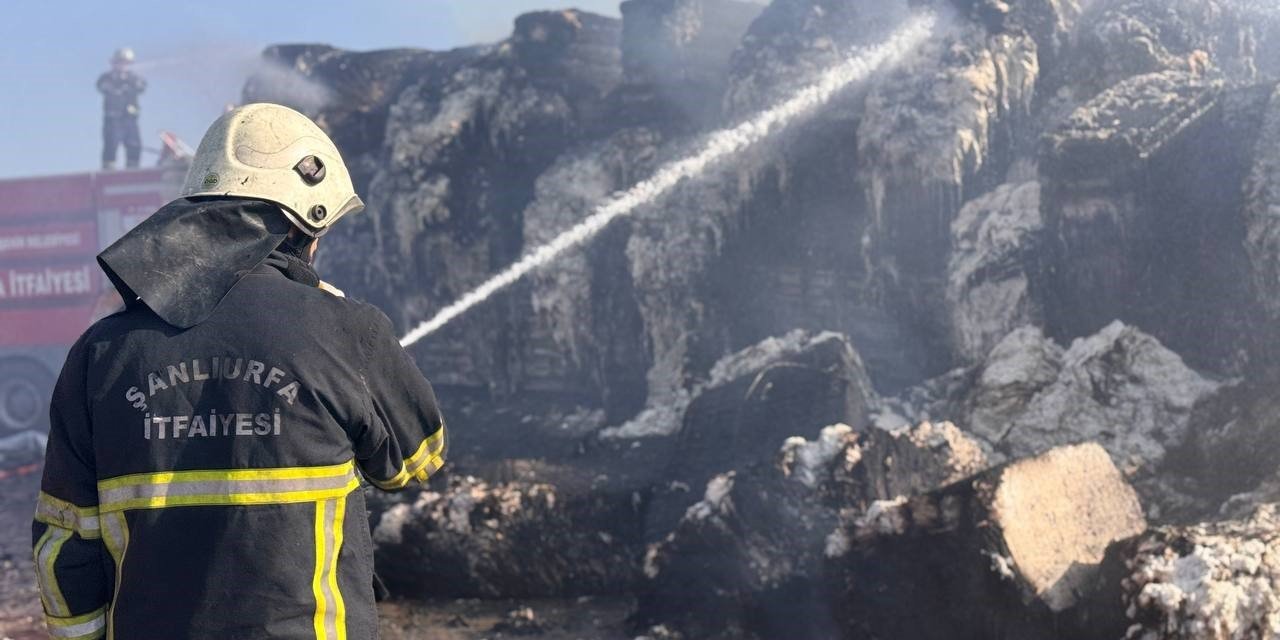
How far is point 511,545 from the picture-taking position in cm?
603

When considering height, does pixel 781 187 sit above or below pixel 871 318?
above

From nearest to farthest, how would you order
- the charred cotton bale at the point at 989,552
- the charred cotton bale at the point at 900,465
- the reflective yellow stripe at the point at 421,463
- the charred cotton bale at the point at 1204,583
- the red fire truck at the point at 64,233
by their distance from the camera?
the reflective yellow stripe at the point at 421,463 < the charred cotton bale at the point at 1204,583 < the charred cotton bale at the point at 989,552 < the charred cotton bale at the point at 900,465 < the red fire truck at the point at 64,233

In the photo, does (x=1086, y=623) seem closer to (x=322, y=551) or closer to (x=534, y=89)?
(x=322, y=551)

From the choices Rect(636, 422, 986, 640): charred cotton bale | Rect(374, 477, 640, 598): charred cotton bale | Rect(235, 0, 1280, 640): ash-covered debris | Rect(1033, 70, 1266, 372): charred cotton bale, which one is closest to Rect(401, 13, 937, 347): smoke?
Rect(235, 0, 1280, 640): ash-covered debris

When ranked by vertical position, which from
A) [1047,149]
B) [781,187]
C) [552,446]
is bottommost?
[552,446]

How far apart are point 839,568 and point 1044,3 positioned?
4661 millimetres

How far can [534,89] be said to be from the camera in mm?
9781

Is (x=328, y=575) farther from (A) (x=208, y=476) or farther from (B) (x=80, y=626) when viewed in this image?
(B) (x=80, y=626)

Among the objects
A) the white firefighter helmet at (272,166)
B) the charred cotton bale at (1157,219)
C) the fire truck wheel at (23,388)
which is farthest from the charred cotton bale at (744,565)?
the fire truck wheel at (23,388)

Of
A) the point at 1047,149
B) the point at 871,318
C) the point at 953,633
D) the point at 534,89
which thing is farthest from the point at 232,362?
the point at 534,89

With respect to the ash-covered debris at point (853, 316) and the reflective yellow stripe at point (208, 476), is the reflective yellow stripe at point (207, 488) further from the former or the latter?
the ash-covered debris at point (853, 316)

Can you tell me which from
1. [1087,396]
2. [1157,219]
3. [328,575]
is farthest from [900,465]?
[328,575]

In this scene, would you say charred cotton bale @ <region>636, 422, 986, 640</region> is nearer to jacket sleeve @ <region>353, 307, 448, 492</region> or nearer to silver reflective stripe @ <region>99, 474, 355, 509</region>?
jacket sleeve @ <region>353, 307, 448, 492</region>

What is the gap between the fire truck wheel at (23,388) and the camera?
39.8ft
